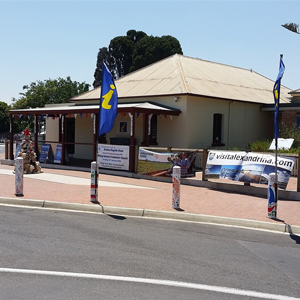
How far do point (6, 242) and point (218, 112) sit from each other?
16.0 meters

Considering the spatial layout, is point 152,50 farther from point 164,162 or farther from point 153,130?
point 164,162

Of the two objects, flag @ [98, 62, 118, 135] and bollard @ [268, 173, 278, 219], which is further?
flag @ [98, 62, 118, 135]

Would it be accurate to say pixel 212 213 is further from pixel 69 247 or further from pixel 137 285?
pixel 137 285

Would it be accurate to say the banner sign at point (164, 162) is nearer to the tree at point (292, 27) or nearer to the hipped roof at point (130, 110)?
the hipped roof at point (130, 110)

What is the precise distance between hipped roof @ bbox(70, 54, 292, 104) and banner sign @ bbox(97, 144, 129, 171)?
4147 mm

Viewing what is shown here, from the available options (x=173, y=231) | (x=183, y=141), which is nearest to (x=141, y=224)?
(x=173, y=231)

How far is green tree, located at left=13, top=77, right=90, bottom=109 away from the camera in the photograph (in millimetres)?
42219

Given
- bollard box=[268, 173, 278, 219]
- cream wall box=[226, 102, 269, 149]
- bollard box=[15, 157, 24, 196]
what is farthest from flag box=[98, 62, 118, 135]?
cream wall box=[226, 102, 269, 149]

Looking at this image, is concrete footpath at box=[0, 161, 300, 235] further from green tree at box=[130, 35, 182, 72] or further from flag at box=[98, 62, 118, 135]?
green tree at box=[130, 35, 182, 72]

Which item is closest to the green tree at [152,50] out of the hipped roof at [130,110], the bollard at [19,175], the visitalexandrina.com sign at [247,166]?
the hipped roof at [130,110]

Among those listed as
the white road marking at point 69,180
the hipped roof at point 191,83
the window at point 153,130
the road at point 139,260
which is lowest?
the road at point 139,260

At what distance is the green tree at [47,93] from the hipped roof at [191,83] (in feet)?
62.0

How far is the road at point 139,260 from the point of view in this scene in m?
4.87

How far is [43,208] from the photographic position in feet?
32.9
